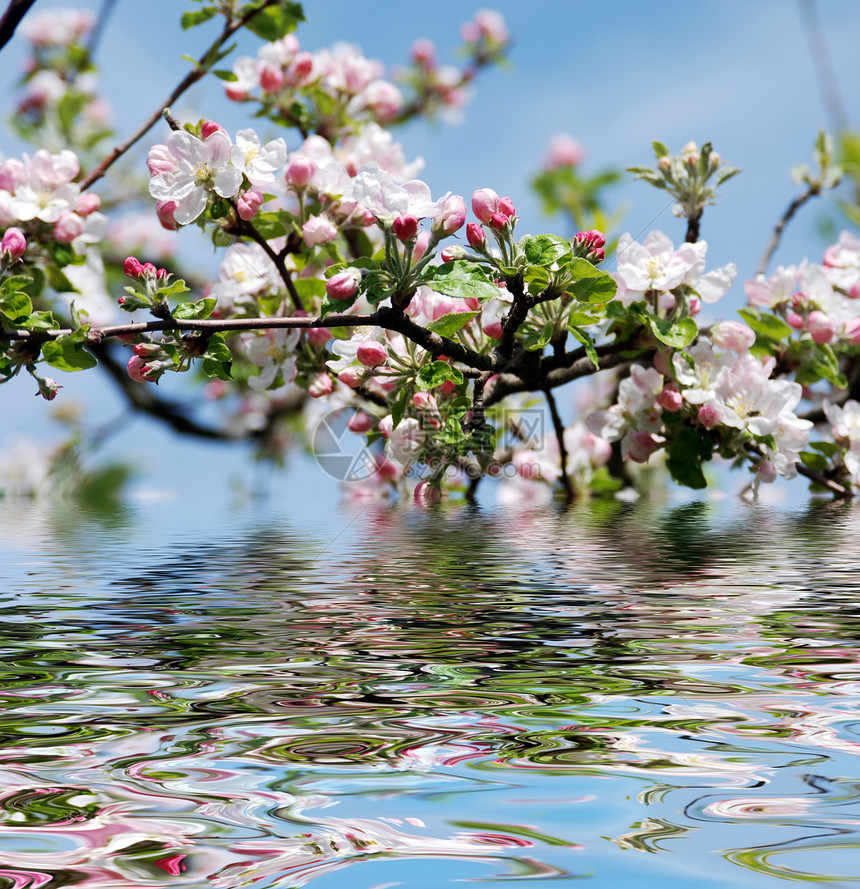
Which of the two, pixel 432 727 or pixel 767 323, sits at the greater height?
pixel 767 323

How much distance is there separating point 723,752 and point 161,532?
4.02ft

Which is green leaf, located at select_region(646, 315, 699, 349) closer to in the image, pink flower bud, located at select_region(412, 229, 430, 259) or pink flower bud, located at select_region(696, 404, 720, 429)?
pink flower bud, located at select_region(696, 404, 720, 429)

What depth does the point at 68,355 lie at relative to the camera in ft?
3.54

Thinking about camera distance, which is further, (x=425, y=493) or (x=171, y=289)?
(x=425, y=493)

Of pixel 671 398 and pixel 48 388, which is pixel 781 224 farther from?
pixel 48 388

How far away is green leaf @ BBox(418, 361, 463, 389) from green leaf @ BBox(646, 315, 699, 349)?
34 centimetres

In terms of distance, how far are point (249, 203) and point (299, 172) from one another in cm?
19

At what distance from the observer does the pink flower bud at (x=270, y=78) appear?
1956 mm

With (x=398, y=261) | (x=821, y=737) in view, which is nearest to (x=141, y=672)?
(x=821, y=737)

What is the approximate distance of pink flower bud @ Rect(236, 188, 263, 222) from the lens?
45.6 inches

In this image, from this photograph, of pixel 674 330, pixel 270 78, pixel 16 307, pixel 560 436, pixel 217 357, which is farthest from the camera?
pixel 270 78

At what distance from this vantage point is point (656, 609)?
29.1 inches

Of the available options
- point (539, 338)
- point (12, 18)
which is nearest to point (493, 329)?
point (539, 338)

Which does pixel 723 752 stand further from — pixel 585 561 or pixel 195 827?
pixel 585 561
